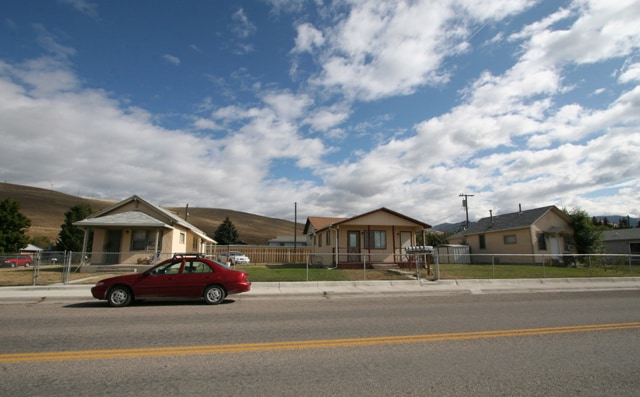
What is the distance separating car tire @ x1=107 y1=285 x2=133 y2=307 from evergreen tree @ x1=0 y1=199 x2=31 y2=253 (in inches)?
1476

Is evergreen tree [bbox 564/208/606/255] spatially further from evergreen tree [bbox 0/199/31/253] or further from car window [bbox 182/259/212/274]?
evergreen tree [bbox 0/199/31/253]

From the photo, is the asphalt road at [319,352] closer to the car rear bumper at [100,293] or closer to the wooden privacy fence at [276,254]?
the car rear bumper at [100,293]

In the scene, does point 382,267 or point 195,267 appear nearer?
point 195,267

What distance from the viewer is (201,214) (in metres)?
135

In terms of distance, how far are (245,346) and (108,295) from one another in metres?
6.79

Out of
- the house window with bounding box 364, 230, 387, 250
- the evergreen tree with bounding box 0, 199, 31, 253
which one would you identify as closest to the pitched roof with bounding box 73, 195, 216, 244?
the house window with bounding box 364, 230, 387, 250

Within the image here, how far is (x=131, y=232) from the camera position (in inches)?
944

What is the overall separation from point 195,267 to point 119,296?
7.14ft

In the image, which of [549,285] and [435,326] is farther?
[549,285]

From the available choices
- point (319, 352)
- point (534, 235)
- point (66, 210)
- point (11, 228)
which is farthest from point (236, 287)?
point (66, 210)

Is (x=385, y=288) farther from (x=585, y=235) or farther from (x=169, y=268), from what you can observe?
(x=585, y=235)

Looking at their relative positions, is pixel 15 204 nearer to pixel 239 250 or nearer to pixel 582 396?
pixel 239 250

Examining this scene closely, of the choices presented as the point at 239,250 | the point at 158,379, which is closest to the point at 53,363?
the point at 158,379

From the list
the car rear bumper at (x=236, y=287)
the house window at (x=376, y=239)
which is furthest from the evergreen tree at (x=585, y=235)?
the car rear bumper at (x=236, y=287)
